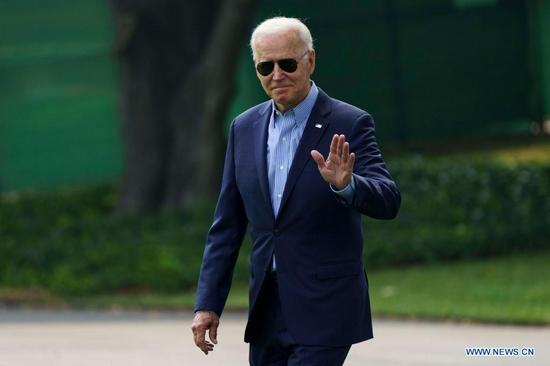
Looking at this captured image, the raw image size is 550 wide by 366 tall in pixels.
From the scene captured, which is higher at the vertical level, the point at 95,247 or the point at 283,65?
the point at 283,65

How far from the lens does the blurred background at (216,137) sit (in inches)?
476

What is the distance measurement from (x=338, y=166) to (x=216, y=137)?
11.0m

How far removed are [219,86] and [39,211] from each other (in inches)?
127

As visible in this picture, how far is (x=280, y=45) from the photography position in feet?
14.8

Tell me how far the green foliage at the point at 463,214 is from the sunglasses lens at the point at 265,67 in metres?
7.93

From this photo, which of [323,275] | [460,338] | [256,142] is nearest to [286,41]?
[256,142]

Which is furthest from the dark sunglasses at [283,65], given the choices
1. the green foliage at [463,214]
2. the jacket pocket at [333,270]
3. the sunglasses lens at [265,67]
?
the green foliage at [463,214]

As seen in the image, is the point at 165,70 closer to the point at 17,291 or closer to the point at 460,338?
the point at 17,291

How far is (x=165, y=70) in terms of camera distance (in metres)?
15.7

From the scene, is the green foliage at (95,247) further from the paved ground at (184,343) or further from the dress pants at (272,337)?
the dress pants at (272,337)

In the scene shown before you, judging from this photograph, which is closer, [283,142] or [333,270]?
[333,270]

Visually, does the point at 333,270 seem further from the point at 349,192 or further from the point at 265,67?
the point at 265,67

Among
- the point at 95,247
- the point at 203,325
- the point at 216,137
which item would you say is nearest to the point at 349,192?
the point at 203,325

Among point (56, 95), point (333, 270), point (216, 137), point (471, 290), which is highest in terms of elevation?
point (333, 270)
